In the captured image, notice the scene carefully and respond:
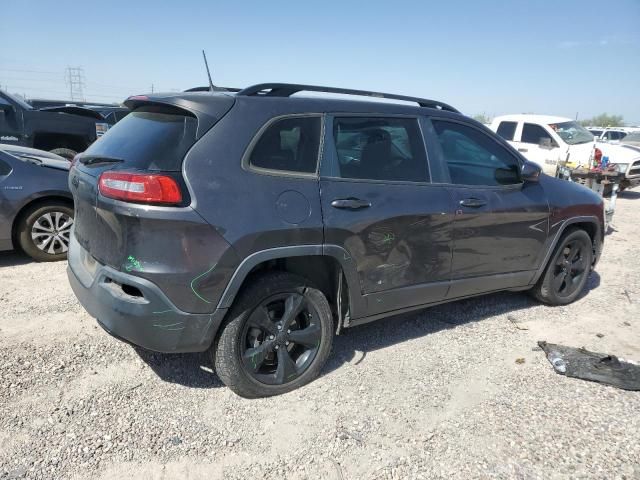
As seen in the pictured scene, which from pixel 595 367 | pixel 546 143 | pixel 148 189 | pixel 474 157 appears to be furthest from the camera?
pixel 546 143

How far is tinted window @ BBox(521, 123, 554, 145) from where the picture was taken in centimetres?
1206

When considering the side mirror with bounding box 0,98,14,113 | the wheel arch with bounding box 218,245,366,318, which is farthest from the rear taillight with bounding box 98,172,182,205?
the side mirror with bounding box 0,98,14,113

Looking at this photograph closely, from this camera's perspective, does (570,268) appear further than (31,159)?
No

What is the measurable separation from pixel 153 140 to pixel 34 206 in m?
3.21

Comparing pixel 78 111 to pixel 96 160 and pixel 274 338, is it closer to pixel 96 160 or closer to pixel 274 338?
pixel 96 160

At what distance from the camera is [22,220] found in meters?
4.96

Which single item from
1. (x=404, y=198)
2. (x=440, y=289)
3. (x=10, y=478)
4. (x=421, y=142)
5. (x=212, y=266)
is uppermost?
(x=421, y=142)

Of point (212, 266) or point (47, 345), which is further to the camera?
point (47, 345)

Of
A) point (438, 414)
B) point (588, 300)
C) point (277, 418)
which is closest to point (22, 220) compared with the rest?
point (277, 418)

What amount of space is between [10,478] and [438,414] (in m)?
2.28

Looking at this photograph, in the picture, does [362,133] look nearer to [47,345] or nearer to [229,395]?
[229,395]

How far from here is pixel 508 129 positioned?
12.7m

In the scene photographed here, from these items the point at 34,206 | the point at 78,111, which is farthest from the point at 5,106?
the point at 34,206

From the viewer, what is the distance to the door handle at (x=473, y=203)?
3467 mm
